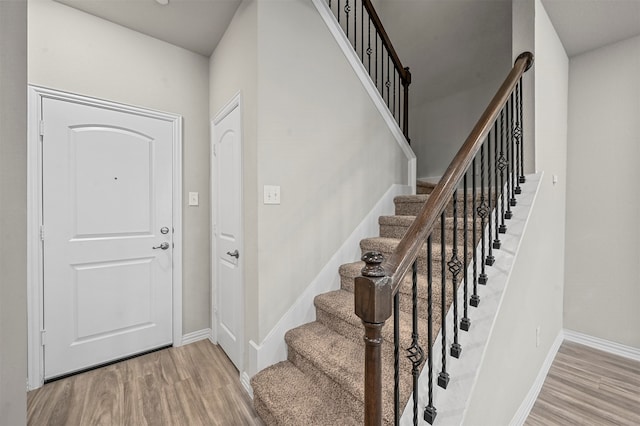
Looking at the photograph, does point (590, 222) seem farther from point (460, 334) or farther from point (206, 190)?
point (206, 190)

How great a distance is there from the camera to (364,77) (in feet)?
7.97

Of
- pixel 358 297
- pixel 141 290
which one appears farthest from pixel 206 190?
pixel 358 297

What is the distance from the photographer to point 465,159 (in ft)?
3.90

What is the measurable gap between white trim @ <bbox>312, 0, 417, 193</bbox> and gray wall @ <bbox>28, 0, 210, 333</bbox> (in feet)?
4.22

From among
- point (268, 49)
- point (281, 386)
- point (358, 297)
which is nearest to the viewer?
point (358, 297)

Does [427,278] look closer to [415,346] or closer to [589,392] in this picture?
[415,346]

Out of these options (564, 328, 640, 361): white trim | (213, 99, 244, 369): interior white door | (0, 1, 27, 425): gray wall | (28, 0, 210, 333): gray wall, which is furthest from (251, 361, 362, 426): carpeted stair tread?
(564, 328, 640, 361): white trim

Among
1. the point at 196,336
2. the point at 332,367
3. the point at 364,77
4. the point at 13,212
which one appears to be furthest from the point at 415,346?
the point at 196,336

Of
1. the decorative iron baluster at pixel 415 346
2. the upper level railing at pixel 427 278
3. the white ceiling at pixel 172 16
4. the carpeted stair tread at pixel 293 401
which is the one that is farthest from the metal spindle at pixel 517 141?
the white ceiling at pixel 172 16

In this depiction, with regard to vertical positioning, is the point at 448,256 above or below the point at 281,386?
above

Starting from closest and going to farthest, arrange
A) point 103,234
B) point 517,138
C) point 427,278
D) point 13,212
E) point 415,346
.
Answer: point 13,212, point 415,346, point 427,278, point 517,138, point 103,234

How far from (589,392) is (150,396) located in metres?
2.95

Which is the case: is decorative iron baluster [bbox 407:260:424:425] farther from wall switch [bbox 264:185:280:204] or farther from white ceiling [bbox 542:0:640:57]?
white ceiling [bbox 542:0:640:57]

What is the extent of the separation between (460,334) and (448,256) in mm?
499
